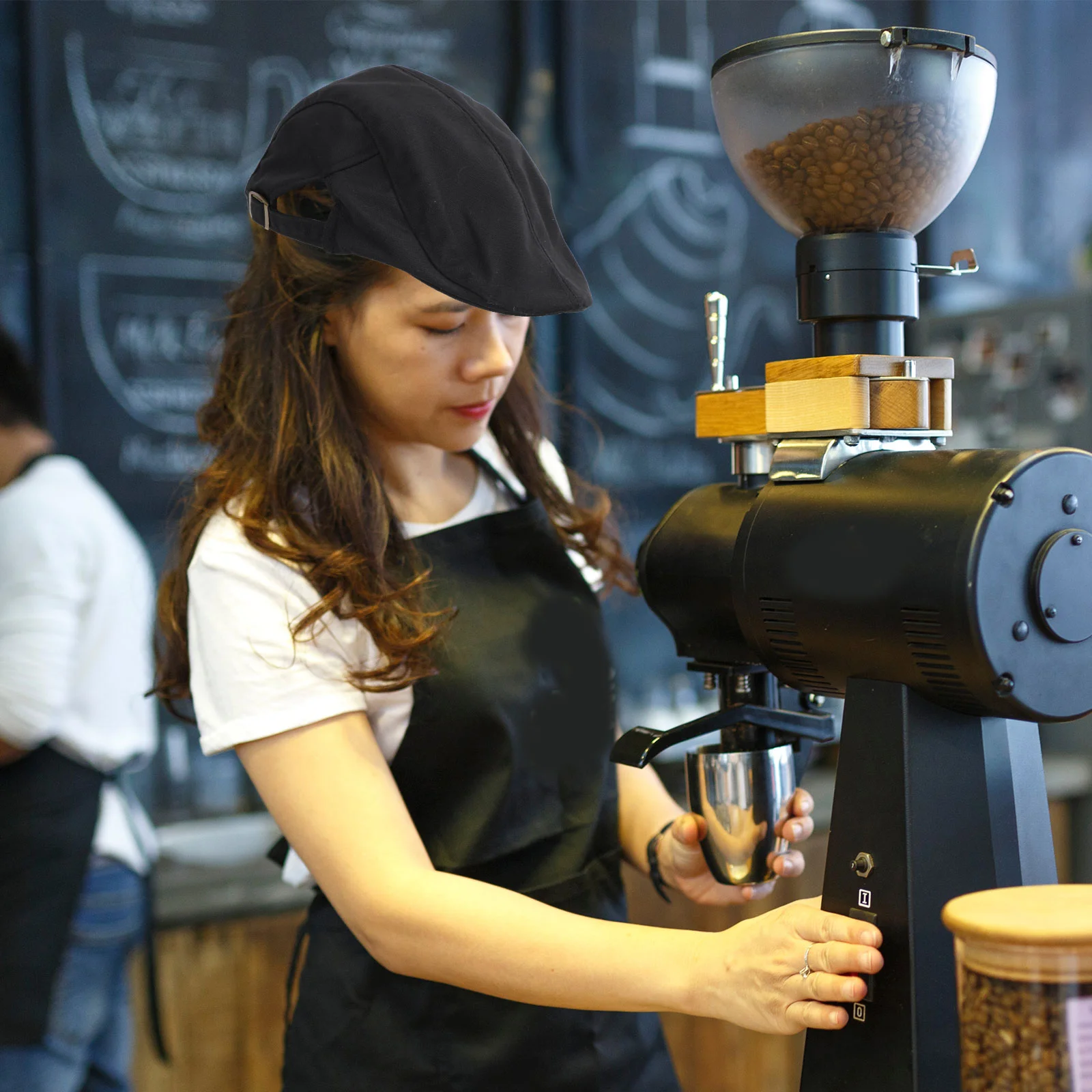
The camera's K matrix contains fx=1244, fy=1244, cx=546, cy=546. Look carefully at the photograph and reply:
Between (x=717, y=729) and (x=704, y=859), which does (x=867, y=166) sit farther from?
(x=704, y=859)

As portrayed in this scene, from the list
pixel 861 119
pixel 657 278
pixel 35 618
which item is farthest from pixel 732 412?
pixel 657 278

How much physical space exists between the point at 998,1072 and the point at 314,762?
1.94 ft

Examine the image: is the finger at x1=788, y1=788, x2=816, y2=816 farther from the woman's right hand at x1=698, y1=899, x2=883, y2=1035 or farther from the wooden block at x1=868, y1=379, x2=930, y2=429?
the wooden block at x1=868, y1=379, x2=930, y2=429

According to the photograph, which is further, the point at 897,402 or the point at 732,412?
the point at 732,412

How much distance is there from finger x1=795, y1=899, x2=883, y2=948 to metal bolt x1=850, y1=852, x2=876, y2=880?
30 millimetres

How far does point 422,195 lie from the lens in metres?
1.01

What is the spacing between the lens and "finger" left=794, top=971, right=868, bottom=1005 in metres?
0.78

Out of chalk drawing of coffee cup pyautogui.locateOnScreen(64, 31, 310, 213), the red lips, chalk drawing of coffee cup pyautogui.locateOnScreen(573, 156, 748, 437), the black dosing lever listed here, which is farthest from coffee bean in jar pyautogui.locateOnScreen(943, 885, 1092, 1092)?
chalk drawing of coffee cup pyautogui.locateOnScreen(573, 156, 748, 437)

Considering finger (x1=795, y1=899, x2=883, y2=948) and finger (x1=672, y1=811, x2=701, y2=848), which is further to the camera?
finger (x1=672, y1=811, x2=701, y2=848)

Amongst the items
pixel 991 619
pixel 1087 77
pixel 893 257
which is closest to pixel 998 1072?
pixel 991 619

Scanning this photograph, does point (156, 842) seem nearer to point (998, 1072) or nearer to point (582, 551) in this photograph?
point (582, 551)

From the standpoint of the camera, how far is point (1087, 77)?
4.04 meters

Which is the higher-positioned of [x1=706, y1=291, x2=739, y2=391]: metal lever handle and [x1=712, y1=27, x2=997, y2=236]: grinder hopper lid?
[x1=712, y1=27, x2=997, y2=236]: grinder hopper lid

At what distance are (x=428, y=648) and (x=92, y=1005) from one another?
3.90ft
